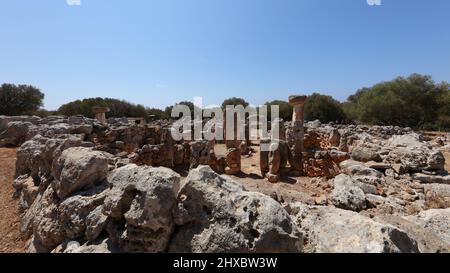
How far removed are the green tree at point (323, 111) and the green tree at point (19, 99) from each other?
35.5 m

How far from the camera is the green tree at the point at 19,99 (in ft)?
89.8

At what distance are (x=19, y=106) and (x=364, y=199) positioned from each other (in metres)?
36.2

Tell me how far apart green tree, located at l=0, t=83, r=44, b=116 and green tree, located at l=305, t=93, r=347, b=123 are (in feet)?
117

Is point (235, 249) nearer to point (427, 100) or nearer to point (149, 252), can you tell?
point (149, 252)

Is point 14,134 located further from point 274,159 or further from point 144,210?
point 144,210

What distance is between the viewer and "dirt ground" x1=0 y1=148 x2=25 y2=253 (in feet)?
12.8

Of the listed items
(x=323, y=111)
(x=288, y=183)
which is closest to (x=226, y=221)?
(x=288, y=183)

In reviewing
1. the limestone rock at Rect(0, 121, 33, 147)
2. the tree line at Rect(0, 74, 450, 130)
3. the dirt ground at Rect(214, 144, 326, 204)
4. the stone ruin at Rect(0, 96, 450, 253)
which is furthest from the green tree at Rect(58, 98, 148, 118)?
the stone ruin at Rect(0, 96, 450, 253)

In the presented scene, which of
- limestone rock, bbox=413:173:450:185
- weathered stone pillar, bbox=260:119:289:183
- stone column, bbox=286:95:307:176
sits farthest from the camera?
stone column, bbox=286:95:307:176

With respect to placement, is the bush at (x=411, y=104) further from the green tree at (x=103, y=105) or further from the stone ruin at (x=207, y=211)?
the green tree at (x=103, y=105)

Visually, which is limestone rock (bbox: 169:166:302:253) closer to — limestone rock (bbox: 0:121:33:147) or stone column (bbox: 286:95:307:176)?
stone column (bbox: 286:95:307:176)

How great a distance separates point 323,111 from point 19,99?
38.5 meters

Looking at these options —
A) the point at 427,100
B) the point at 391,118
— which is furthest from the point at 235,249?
the point at 427,100
